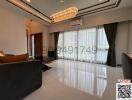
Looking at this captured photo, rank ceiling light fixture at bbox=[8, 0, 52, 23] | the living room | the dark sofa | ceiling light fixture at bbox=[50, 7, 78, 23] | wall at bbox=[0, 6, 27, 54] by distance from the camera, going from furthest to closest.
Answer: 1. wall at bbox=[0, 6, 27, 54]
2. ceiling light fixture at bbox=[8, 0, 52, 23]
3. ceiling light fixture at bbox=[50, 7, 78, 23]
4. the living room
5. the dark sofa

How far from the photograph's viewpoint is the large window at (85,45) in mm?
6145

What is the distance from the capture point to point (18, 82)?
2059 millimetres

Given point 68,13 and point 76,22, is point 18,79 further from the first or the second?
point 76,22

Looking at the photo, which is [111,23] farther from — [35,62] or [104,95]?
[35,62]

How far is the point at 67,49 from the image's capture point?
7.95 meters

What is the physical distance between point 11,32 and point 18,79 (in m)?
4.24

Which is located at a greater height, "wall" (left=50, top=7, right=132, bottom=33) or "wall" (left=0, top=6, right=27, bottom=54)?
"wall" (left=50, top=7, right=132, bottom=33)

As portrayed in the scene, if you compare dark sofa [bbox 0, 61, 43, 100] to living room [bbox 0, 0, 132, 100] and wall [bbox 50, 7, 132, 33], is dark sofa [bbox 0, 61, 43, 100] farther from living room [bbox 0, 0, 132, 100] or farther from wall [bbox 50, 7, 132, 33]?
wall [bbox 50, 7, 132, 33]

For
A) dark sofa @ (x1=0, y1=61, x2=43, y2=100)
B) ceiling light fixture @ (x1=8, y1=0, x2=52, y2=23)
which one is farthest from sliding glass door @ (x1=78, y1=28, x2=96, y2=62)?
dark sofa @ (x1=0, y1=61, x2=43, y2=100)

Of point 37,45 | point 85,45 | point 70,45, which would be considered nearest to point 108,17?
point 85,45

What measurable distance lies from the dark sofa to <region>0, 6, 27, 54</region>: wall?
3.38 m

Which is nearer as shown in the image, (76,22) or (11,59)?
(11,59)

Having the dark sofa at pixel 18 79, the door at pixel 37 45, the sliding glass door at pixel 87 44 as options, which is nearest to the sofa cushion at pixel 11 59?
the dark sofa at pixel 18 79

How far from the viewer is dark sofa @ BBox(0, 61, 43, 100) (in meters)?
1.76
